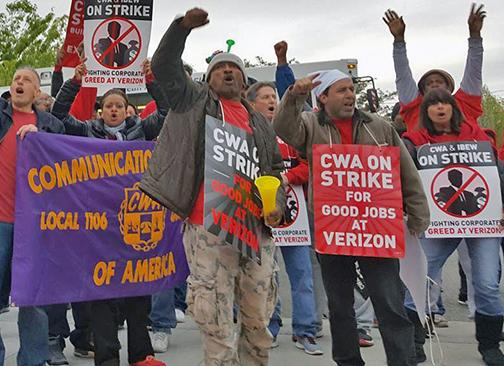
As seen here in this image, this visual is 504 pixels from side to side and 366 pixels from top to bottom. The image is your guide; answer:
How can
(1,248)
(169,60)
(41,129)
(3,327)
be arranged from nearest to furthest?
1. (169,60)
2. (1,248)
3. (41,129)
4. (3,327)

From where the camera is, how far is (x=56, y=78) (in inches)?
188

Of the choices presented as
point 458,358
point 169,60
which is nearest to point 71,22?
point 169,60

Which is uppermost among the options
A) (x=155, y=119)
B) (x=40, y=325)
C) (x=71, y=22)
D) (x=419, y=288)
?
(x=71, y=22)

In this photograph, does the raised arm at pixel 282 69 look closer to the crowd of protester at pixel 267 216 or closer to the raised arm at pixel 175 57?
the crowd of protester at pixel 267 216

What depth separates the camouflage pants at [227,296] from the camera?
9.83 feet

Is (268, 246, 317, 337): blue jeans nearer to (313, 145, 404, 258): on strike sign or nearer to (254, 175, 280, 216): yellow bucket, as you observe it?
(313, 145, 404, 258): on strike sign

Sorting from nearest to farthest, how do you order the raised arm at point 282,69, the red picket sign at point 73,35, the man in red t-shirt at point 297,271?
the raised arm at point 282,69 → the man in red t-shirt at point 297,271 → the red picket sign at point 73,35

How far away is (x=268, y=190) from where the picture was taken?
3.03 metres

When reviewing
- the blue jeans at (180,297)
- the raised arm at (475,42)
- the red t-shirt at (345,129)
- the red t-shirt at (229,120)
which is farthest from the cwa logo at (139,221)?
the raised arm at (475,42)

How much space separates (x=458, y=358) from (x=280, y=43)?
2.63 meters

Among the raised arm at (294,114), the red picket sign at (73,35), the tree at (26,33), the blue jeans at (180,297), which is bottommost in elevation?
the blue jeans at (180,297)

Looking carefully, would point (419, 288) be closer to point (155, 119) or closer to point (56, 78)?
point (155, 119)

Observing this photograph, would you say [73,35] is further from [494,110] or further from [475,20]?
[494,110]

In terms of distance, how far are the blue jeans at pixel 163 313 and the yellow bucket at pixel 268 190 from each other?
1861mm
